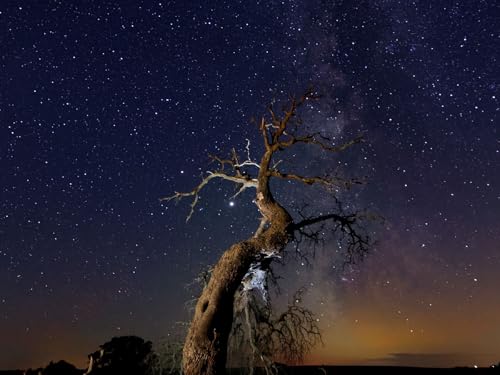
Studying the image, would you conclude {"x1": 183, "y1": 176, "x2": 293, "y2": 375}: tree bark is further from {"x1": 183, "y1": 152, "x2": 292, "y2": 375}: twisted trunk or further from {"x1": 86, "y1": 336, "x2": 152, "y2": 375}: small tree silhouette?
{"x1": 86, "y1": 336, "x2": 152, "y2": 375}: small tree silhouette

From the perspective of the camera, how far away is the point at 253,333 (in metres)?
12.2

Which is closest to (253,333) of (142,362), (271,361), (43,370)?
(271,361)

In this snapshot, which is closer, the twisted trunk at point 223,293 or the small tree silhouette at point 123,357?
the small tree silhouette at point 123,357

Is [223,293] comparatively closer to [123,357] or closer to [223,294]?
[223,294]

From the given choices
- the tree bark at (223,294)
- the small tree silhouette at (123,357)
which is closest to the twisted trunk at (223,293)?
the tree bark at (223,294)

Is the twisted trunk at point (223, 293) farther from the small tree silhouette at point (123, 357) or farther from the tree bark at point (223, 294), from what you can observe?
the small tree silhouette at point (123, 357)

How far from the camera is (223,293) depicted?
11055mm

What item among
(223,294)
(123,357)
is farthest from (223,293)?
(123,357)

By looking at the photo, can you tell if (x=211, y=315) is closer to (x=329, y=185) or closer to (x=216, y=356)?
(x=216, y=356)

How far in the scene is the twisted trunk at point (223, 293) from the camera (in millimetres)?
10586

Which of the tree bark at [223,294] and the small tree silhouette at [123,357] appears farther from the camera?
the tree bark at [223,294]

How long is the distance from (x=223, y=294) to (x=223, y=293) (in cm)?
2

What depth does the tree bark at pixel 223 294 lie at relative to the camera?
34.7 feet

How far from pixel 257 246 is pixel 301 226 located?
1.42 meters
